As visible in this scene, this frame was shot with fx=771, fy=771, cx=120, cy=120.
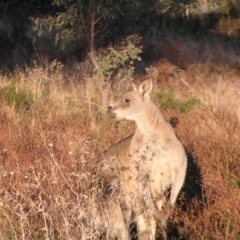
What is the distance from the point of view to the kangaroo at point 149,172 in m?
7.23

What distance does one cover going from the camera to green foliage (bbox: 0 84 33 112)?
12.1m

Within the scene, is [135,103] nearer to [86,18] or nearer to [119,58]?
[119,58]

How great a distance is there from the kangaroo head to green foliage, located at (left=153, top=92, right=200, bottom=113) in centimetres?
363

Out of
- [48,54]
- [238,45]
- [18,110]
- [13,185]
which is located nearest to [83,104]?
[18,110]

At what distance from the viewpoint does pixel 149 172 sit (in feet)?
24.3

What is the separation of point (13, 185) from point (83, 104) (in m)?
5.10

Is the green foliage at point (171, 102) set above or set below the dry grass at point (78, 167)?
below

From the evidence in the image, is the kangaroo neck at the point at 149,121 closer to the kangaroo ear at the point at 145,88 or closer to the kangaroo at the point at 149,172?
the kangaroo at the point at 149,172

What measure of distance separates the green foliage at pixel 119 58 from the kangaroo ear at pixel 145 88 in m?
5.37

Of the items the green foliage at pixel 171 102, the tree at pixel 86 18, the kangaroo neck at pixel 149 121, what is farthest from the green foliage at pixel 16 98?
the kangaroo neck at pixel 149 121

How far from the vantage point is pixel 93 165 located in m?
7.48

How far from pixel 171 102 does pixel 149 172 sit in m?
6.22

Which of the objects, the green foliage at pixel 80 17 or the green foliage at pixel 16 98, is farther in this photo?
the green foliage at pixel 80 17

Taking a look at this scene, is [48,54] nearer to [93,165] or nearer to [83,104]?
[83,104]
